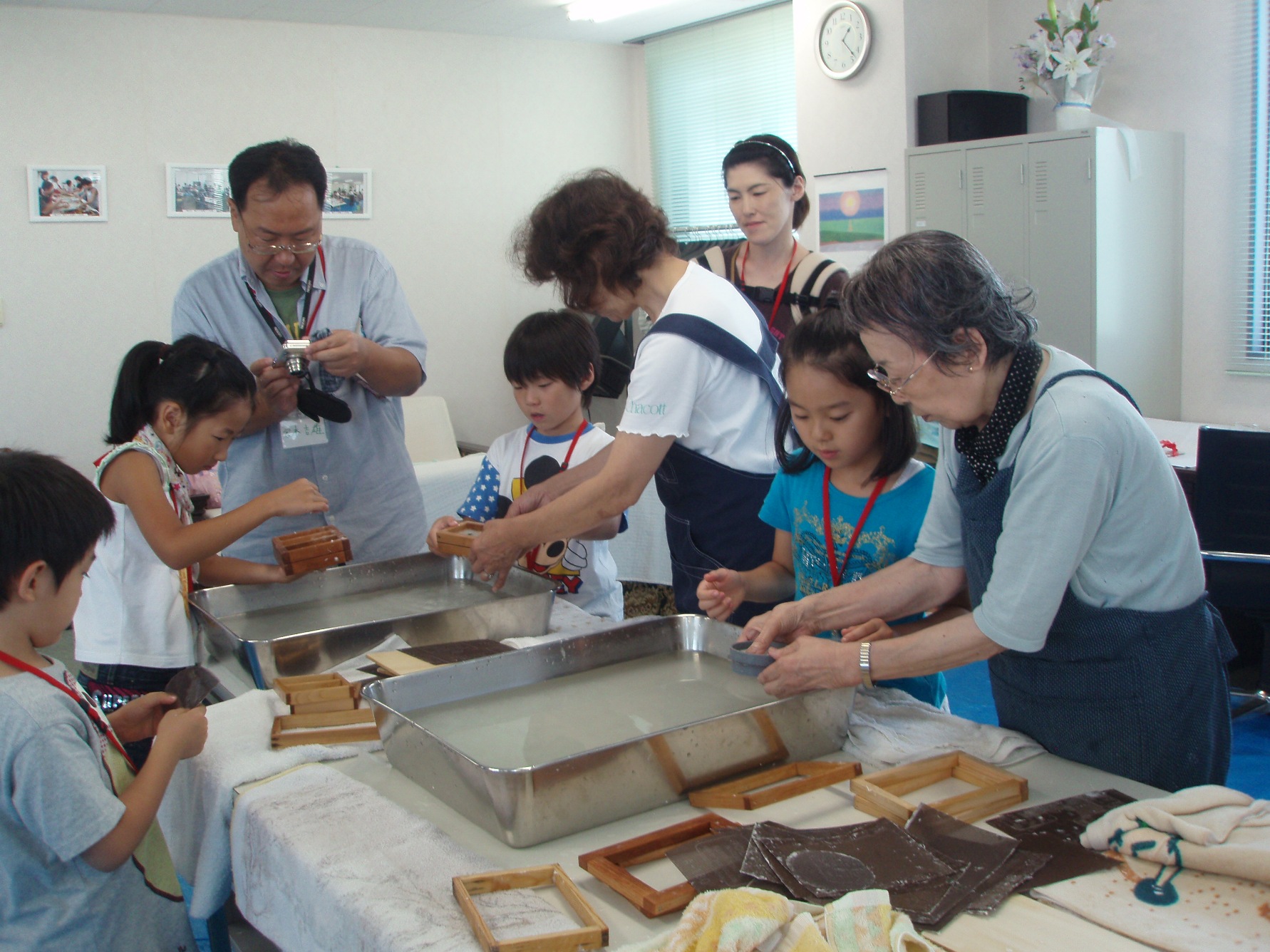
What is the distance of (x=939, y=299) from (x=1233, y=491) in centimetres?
221

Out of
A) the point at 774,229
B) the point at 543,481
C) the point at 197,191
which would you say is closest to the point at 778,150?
the point at 774,229

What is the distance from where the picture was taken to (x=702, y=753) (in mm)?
1224

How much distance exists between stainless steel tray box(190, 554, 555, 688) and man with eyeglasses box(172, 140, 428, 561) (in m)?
0.17

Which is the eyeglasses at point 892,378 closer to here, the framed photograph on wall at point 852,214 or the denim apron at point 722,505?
the denim apron at point 722,505

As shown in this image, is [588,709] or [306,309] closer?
[588,709]

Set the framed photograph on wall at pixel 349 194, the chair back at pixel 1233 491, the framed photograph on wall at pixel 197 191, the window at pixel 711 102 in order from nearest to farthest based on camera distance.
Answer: the chair back at pixel 1233 491 < the framed photograph on wall at pixel 197 191 < the framed photograph on wall at pixel 349 194 < the window at pixel 711 102

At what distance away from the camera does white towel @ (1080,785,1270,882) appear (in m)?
1.00

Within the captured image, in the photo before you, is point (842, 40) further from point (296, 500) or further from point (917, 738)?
point (917, 738)

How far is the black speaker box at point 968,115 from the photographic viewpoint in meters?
4.47

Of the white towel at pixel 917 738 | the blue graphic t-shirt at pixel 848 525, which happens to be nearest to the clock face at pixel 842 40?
the blue graphic t-shirt at pixel 848 525

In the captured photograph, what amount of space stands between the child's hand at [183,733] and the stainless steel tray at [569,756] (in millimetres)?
214

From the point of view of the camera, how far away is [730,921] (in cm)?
91

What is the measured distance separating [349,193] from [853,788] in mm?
5101

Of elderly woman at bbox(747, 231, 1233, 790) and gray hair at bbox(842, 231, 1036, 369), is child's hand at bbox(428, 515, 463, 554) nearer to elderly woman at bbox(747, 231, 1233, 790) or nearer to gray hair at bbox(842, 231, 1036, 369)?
elderly woman at bbox(747, 231, 1233, 790)
